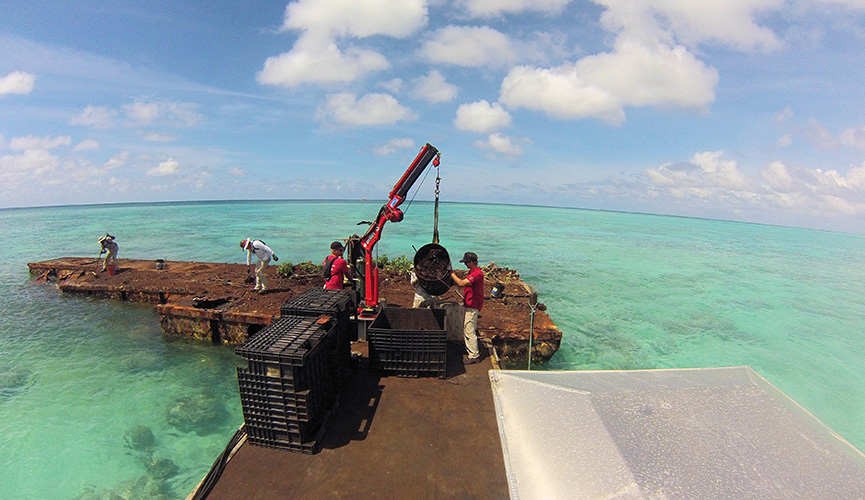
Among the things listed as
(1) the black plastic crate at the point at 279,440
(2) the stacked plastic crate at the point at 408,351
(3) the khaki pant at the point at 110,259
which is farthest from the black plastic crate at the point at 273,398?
(3) the khaki pant at the point at 110,259

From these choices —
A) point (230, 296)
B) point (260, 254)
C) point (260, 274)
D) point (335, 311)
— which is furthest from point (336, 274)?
point (230, 296)

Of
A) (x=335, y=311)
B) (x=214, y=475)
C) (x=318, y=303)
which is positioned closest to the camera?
(x=214, y=475)

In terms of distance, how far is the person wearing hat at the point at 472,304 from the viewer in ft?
20.0

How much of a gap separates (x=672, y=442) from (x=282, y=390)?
347cm

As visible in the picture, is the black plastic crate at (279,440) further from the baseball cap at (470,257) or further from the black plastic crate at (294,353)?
the baseball cap at (470,257)

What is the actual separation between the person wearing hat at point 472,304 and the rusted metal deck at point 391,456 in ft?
3.32

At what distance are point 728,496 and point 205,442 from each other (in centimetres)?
731

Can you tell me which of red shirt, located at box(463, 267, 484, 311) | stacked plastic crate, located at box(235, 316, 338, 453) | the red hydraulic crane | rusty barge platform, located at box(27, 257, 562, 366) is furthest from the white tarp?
the red hydraulic crane

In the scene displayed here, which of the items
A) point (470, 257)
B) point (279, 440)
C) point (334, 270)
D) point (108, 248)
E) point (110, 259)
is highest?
point (470, 257)

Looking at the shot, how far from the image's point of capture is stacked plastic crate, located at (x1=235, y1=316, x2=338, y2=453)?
12.0ft

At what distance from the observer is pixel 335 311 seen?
5.18 metres

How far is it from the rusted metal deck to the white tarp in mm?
861

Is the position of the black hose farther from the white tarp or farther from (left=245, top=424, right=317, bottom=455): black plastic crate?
the white tarp

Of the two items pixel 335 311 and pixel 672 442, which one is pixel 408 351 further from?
pixel 672 442
